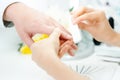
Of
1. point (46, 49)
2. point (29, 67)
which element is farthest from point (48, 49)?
point (29, 67)

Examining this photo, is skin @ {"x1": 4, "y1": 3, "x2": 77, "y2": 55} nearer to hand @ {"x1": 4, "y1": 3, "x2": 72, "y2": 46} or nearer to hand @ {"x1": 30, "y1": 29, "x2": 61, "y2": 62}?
hand @ {"x1": 4, "y1": 3, "x2": 72, "y2": 46}

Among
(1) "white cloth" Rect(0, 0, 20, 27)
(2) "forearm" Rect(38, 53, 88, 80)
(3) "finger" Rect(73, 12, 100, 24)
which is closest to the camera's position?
(2) "forearm" Rect(38, 53, 88, 80)

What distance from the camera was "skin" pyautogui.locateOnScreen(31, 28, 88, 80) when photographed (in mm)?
646

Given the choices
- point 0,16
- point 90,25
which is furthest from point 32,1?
point 90,25

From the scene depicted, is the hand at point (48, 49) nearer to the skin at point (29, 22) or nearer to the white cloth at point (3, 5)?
the skin at point (29, 22)

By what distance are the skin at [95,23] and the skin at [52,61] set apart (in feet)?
0.52

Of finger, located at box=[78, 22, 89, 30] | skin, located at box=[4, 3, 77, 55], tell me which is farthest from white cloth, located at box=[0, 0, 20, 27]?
finger, located at box=[78, 22, 89, 30]

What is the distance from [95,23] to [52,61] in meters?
0.31

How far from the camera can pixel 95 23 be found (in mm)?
900

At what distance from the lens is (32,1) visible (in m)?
1.23

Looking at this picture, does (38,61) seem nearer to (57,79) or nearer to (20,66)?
(57,79)

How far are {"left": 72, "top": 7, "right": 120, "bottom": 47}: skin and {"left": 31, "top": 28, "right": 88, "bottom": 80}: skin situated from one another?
16 centimetres

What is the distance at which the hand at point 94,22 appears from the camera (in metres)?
0.85

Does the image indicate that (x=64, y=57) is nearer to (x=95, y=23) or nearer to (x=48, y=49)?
(x=95, y=23)
